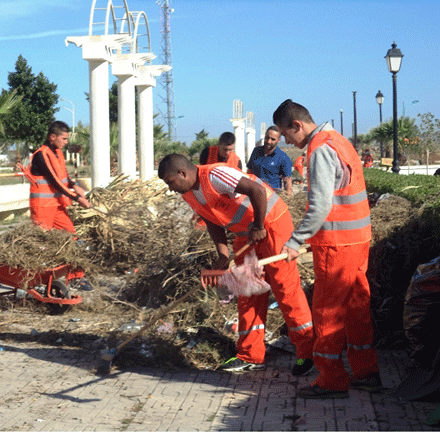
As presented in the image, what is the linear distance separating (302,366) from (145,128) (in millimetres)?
14079

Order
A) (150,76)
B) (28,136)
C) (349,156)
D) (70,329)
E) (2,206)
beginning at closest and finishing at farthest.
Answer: (349,156)
(70,329)
(2,206)
(150,76)
(28,136)

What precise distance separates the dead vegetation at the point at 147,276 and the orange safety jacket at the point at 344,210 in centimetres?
154

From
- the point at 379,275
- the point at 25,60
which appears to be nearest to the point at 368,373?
the point at 379,275

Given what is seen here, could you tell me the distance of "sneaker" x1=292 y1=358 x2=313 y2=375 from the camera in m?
4.57

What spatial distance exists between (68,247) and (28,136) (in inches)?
1175

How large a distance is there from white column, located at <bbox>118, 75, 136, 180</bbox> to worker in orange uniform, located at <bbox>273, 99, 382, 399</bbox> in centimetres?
1187

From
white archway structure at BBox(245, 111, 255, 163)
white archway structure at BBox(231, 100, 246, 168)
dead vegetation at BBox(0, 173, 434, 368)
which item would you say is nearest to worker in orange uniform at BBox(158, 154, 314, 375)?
dead vegetation at BBox(0, 173, 434, 368)

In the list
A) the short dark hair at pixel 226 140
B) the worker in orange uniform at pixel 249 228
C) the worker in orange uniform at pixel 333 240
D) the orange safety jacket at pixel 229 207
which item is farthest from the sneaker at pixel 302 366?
the short dark hair at pixel 226 140

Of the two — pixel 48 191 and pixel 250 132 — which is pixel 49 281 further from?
pixel 250 132

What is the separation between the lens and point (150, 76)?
17.5 metres

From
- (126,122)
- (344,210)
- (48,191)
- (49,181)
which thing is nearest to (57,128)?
(49,181)

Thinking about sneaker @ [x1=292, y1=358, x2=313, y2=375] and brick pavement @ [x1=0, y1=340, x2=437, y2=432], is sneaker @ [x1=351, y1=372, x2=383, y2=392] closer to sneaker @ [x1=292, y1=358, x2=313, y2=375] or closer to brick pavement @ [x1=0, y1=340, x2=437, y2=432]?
brick pavement @ [x1=0, y1=340, x2=437, y2=432]

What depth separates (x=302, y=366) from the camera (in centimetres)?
457

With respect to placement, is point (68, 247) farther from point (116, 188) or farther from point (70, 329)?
point (116, 188)
